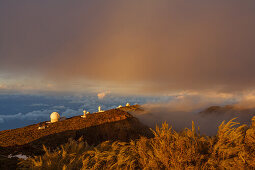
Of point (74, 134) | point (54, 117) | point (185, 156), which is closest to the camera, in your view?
point (185, 156)

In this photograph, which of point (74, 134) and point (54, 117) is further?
point (54, 117)

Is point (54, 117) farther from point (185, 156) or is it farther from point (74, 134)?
point (185, 156)

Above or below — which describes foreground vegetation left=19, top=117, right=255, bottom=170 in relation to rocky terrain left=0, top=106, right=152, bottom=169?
above

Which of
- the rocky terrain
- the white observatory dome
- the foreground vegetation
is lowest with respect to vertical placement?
the rocky terrain

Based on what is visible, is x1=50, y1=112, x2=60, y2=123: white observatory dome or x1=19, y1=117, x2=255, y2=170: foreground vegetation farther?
x1=50, y1=112, x2=60, y2=123: white observatory dome

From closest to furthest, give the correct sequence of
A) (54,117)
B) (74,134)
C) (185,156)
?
(185,156) < (74,134) < (54,117)

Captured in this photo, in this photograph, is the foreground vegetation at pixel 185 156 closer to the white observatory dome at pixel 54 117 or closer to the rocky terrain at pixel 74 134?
the rocky terrain at pixel 74 134

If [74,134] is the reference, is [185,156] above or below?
above

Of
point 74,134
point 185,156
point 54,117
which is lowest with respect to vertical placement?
point 74,134

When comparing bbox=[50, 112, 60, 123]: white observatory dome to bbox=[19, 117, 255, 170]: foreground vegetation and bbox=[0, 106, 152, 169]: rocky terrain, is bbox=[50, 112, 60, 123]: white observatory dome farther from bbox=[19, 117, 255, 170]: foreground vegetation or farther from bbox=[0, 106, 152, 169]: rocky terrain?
bbox=[19, 117, 255, 170]: foreground vegetation

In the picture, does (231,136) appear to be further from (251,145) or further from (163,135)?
(163,135)

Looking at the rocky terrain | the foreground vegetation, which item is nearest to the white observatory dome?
the rocky terrain

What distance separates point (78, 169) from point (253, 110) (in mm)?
43605

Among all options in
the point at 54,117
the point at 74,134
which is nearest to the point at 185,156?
the point at 74,134
